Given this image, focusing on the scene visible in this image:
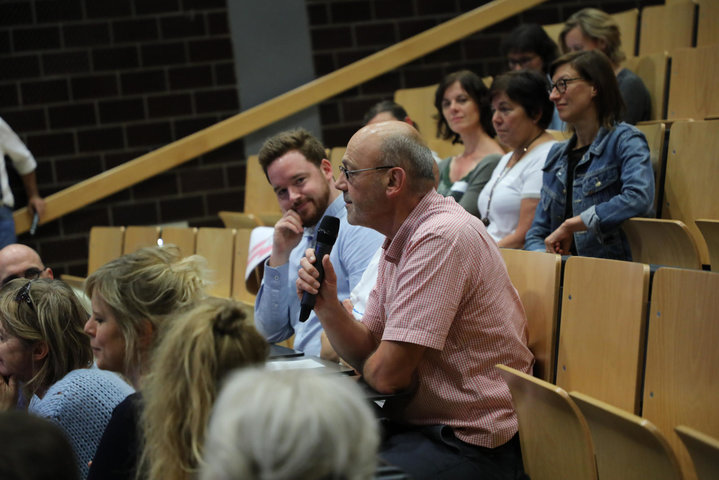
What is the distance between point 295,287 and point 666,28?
98.8 inches

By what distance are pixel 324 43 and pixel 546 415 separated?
3935 millimetres

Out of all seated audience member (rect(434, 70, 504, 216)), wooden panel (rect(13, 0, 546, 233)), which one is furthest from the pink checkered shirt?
wooden panel (rect(13, 0, 546, 233))

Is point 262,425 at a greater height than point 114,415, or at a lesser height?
greater

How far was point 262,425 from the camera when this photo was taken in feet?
2.65

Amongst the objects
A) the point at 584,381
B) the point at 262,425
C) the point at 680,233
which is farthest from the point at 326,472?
the point at 680,233

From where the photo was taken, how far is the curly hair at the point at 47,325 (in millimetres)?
1971

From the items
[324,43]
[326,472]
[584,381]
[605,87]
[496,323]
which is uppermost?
[324,43]

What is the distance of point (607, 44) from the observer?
352 centimetres

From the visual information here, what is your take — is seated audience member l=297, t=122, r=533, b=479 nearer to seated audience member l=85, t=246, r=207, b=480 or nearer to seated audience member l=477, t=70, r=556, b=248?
seated audience member l=85, t=246, r=207, b=480

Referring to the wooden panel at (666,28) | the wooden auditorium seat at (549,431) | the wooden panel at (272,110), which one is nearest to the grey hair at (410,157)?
the wooden auditorium seat at (549,431)

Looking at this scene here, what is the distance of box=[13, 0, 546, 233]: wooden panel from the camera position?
4793 mm

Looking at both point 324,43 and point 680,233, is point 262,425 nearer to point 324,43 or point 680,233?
point 680,233

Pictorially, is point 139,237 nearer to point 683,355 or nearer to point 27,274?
point 27,274

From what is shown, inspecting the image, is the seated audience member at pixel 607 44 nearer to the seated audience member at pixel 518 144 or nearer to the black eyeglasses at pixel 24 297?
the seated audience member at pixel 518 144
